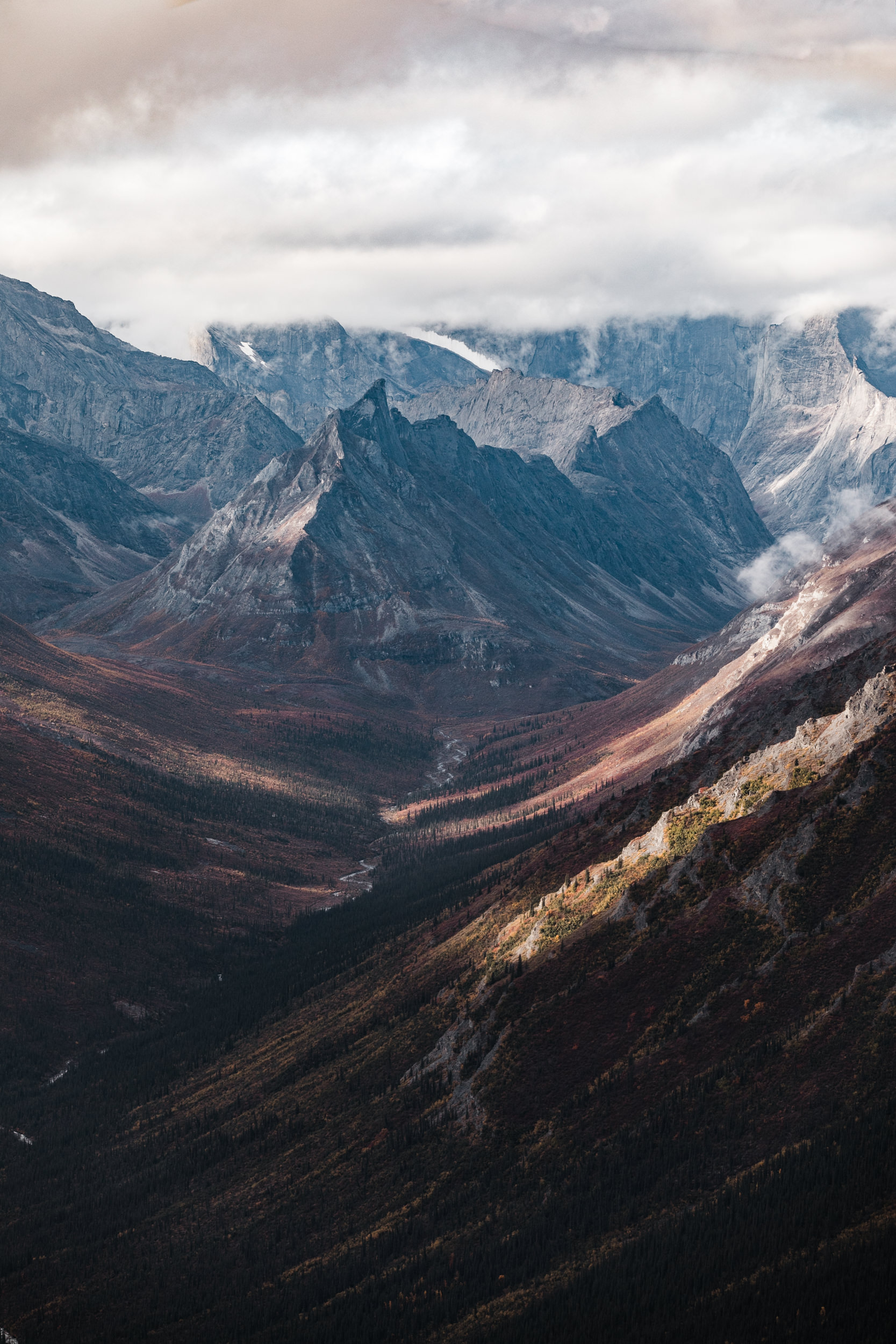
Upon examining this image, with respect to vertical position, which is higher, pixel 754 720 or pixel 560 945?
pixel 754 720

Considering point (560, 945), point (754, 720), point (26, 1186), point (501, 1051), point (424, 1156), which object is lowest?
point (26, 1186)

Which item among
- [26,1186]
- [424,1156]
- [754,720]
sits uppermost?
[754,720]

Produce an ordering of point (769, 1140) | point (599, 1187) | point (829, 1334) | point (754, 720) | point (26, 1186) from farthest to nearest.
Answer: point (754, 720), point (26, 1186), point (599, 1187), point (769, 1140), point (829, 1334)

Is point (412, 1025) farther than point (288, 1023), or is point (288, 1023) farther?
point (288, 1023)

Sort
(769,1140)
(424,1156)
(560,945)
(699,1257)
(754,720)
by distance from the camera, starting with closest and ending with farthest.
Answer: (699,1257) → (769,1140) → (424,1156) → (560,945) → (754,720)

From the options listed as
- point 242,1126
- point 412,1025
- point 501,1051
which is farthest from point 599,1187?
point 242,1126

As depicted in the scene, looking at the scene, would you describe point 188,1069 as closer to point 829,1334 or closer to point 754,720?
point 754,720

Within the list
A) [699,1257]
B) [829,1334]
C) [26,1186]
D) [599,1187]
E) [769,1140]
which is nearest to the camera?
[829,1334]

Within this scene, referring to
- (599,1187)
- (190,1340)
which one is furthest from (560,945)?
(190,1340)

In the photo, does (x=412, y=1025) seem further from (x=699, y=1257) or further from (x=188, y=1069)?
(x=699, y=1257)
